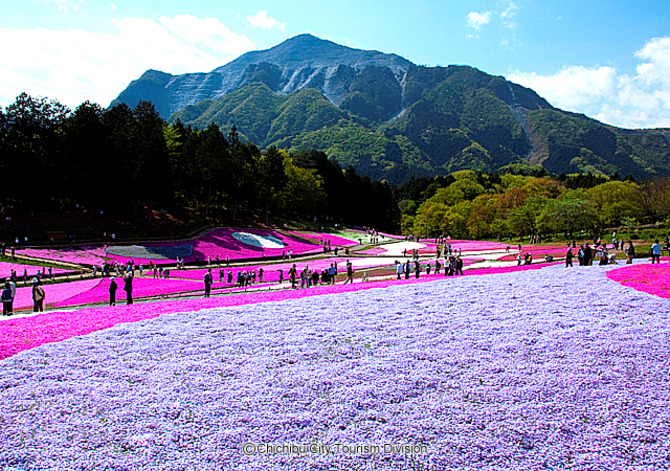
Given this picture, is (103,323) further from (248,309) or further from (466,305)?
(466,305)

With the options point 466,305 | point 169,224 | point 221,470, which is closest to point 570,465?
point 221,470

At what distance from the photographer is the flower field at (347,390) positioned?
701 centimetres

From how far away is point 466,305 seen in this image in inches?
627

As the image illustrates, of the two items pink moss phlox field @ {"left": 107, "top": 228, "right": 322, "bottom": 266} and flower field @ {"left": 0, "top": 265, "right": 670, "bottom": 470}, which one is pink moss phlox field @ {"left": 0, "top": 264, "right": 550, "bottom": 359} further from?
pink moss phlox field @ {"left": 107, "top": 228, "right": 322, "bottom": 266}

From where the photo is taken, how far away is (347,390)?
8.98 m

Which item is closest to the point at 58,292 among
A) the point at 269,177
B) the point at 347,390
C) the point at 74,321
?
the point at 74,321

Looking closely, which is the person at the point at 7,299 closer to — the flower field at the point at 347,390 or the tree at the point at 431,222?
the flower field at the point at 347,390

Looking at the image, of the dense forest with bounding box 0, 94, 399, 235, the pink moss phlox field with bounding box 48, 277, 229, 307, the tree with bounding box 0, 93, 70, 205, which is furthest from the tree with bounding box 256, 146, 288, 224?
the pink moss phlox field with bounding box 48, 277, 229, 307

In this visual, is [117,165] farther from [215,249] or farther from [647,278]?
[647,278]

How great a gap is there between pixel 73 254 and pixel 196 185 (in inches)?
1084

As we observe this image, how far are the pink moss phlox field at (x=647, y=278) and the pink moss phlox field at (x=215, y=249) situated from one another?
34.3 m

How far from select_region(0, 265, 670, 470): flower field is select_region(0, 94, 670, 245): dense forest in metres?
44.3

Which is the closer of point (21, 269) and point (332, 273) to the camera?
point (332, 273)

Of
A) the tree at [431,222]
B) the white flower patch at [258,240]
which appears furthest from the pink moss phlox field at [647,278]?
the tree at [431,222]
